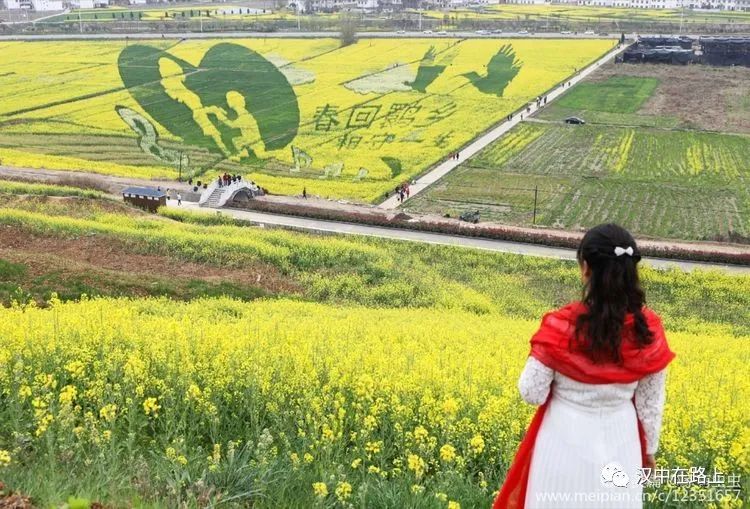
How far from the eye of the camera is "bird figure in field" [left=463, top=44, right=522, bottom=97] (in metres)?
56.8

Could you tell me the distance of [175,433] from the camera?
5590 mm

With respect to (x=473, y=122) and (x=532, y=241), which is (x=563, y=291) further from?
(x=473, y=122)

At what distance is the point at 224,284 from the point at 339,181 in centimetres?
1739

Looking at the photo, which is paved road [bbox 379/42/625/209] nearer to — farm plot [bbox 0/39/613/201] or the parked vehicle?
farm plot [bbox 0/39/613/201]

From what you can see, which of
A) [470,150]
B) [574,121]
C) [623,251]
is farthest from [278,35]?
[623,251]

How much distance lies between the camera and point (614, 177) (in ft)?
115

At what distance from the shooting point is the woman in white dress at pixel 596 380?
350cm

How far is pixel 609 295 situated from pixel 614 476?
2.80 feet

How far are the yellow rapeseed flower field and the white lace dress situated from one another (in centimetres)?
104

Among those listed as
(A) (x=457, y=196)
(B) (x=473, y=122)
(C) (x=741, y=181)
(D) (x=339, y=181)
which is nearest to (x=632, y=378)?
(A) (x=457, y=196)

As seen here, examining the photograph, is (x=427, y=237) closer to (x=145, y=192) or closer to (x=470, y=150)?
(x=145, y=192)

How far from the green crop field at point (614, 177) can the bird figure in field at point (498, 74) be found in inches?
282

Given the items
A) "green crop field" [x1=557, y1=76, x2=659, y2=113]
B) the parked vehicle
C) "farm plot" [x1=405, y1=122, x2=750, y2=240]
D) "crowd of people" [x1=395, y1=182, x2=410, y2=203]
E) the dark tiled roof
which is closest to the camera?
→ the dark tiled roof

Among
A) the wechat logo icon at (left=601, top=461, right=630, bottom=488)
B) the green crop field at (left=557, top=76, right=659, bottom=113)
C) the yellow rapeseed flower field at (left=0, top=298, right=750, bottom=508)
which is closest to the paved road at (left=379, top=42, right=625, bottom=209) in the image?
the green crop field at (left=557, top=76, right=659, bottom=113)
